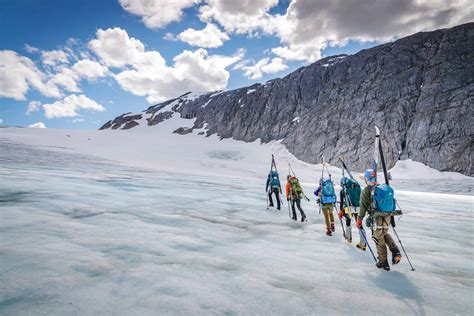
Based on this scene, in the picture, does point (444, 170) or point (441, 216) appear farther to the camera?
point (444, 170)

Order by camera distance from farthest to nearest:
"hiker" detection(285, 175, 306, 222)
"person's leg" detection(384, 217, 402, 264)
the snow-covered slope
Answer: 1. "hiker" detection(285, 175, 306, 222)
2. "person's leg" detection(384, 217, 402, 264)
3. the snow-covered slope

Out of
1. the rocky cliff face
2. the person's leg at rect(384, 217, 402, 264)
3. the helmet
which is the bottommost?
the person's leg at rect(384, 217, 402, 264)

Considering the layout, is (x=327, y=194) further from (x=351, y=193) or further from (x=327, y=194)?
(x=351, y=193)

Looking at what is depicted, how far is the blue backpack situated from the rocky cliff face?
4251 cm

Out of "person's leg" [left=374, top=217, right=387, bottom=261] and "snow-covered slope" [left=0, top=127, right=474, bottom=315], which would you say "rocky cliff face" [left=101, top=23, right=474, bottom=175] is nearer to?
"snow-covered slope" [left=0, top=127, right=474, bottom=315]

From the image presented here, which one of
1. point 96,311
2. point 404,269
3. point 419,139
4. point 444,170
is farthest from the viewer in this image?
point 419,139

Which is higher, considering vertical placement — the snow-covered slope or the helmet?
the helmet

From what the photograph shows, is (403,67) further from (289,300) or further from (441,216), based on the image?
(289,300)

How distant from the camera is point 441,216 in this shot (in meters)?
12.5

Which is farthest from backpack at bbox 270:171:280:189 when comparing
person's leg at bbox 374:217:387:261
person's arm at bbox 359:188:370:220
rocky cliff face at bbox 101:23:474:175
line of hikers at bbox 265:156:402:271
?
rocky cliff face at bbox 101:23:474:175

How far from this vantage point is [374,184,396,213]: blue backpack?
549cm

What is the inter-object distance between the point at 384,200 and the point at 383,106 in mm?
52752

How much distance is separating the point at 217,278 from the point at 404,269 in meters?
3.90

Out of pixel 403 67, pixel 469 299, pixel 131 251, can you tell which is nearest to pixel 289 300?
pixel 469 299
